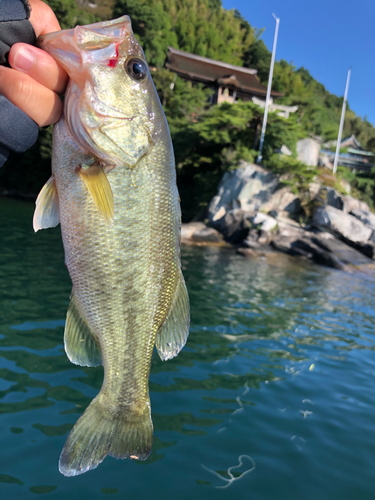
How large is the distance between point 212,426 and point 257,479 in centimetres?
86

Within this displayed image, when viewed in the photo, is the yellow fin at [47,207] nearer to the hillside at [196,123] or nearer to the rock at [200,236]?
the rock at [200,236]

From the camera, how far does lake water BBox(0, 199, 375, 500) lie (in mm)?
3453

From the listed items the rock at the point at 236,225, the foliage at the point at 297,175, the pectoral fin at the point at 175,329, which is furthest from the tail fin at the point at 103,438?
the foliage at the point at 297,175

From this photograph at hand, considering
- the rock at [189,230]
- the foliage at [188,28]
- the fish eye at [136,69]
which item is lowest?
the rock at [189,230]

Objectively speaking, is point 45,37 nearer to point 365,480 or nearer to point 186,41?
point 365,480

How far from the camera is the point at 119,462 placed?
3.64 metres

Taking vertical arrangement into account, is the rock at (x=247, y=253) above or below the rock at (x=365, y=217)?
below

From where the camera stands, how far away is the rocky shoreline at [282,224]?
65.6 ft

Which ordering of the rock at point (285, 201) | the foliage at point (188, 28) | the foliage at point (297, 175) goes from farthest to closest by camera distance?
the foliage at point (188, 28), the rock at point (285, 201), the foliage at point (297, 175)

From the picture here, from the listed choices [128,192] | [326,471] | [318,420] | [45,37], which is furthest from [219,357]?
[45,37]

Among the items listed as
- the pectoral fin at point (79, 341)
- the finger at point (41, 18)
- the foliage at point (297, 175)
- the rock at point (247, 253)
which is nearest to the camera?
the finger at point (41, 18)

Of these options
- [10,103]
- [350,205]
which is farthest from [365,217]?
[10,103]

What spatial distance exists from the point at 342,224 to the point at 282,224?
3487 mm

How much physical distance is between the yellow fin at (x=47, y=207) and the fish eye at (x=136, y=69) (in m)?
0.61
